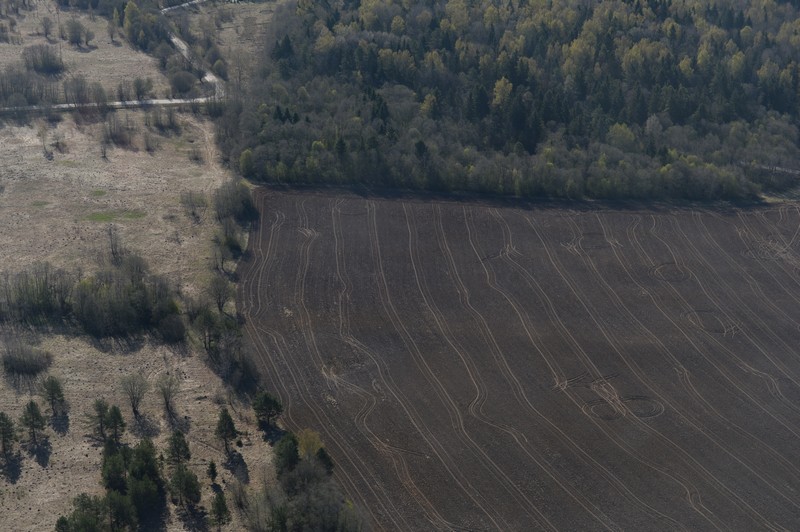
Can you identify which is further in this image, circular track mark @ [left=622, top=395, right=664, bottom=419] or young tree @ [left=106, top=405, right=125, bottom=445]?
circular track mark @ [left=622, top=395, right=664, bottom=419]

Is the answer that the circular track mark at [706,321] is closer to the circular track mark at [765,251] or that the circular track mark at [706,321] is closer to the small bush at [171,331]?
the circular track mark at [765,251]

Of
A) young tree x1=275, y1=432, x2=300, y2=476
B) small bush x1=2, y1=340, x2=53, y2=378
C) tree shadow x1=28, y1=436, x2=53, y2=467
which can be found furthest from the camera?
small bush x1=2, y1=340, x2=53, y2=378

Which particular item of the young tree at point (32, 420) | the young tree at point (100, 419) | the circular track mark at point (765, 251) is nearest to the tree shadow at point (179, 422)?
the young tree at point (100, 419)

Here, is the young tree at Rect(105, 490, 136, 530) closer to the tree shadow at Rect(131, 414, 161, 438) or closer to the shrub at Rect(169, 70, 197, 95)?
the tree shadow at Rect(131, 414, 161, 438)

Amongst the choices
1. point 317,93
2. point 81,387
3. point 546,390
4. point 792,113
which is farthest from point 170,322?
point 792,113

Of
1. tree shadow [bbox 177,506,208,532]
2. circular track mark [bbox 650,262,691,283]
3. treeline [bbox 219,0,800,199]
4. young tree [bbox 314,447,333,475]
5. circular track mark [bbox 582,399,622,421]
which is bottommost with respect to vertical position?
tree shadow [bbox 177,506,208,532]

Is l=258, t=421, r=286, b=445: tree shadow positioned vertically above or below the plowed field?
below

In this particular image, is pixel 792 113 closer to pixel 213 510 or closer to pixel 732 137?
pixel 732 137

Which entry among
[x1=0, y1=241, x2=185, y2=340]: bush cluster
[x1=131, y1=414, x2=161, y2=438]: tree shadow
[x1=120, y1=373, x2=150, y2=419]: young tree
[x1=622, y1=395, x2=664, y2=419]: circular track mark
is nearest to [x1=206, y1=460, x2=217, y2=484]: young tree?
[x1=131, y1=414, x2=161, y2=438]: tree shadow
